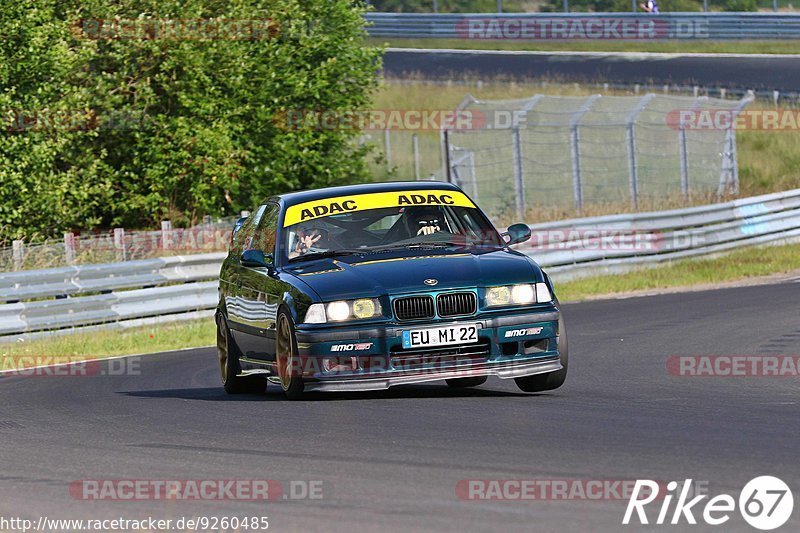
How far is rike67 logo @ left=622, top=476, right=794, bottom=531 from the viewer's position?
545 centimetres

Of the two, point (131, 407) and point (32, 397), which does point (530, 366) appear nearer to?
point (131, 407)

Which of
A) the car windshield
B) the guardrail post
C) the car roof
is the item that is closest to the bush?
the guardrail post

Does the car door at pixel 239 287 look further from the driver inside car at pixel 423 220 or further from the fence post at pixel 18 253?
the fence post at pixel 18 253

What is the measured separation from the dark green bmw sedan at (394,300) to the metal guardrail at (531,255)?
7.84 m

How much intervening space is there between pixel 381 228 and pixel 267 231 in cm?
108

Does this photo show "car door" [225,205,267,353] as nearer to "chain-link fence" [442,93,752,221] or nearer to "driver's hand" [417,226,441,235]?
"driver's hand" [417,226,441,235]

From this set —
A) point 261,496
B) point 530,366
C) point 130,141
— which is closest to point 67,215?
point 130,141

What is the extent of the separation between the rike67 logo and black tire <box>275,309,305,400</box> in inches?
154

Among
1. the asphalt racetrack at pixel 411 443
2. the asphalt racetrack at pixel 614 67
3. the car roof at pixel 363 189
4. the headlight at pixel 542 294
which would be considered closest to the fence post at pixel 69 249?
the asphalt racetrack at pixel 411 443

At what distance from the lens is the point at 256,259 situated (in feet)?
35.2

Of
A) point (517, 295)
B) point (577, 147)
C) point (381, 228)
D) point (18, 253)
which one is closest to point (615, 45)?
point (577, 147)

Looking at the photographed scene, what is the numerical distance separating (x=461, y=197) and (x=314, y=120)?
1766cm

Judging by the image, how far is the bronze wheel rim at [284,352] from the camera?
9719 mm

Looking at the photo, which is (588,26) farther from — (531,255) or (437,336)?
(437,336)
